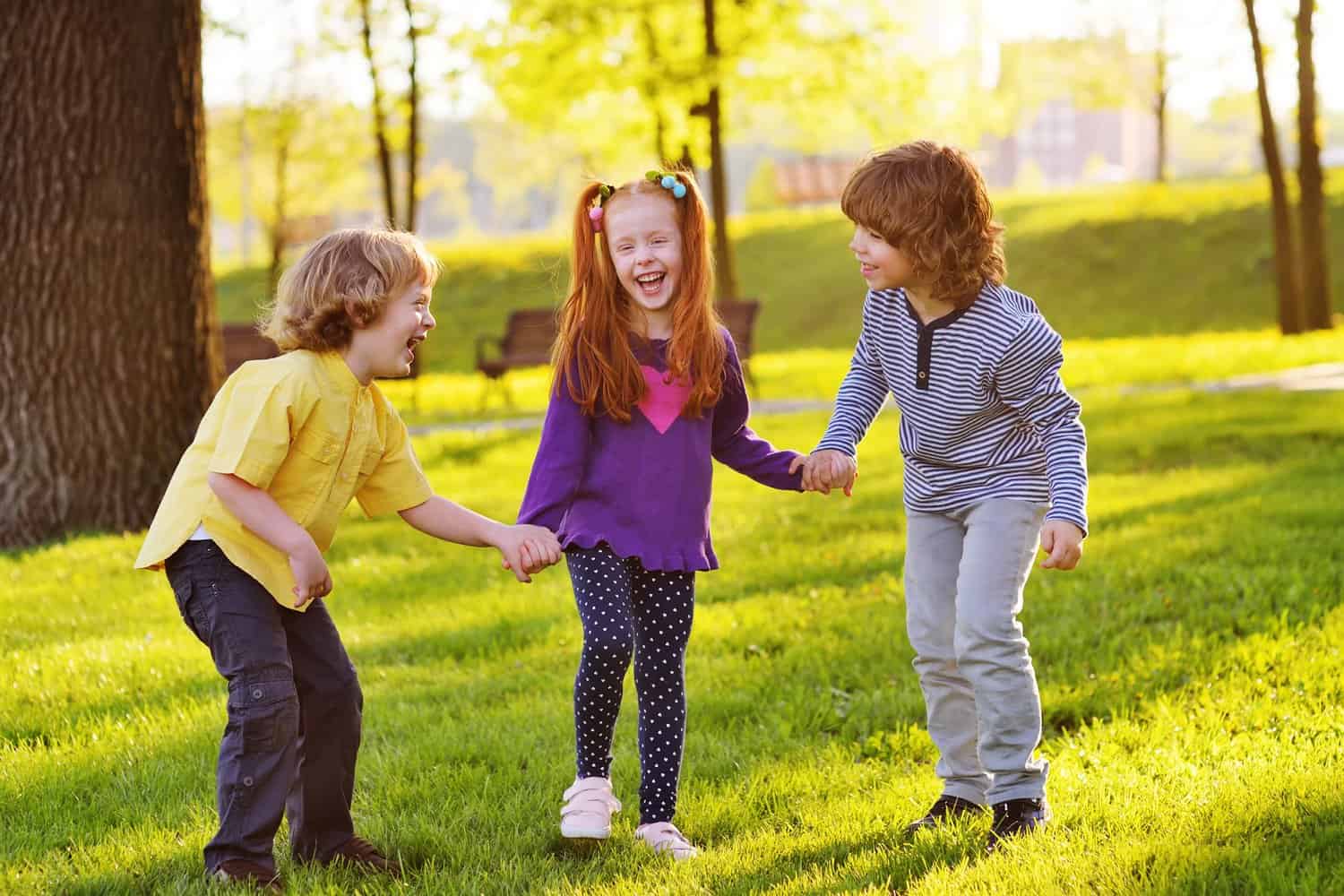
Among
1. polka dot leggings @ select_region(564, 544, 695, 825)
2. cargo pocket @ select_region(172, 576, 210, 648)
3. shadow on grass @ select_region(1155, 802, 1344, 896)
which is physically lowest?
shadow on grass @ select_region(1155, 802, 1344, 896)

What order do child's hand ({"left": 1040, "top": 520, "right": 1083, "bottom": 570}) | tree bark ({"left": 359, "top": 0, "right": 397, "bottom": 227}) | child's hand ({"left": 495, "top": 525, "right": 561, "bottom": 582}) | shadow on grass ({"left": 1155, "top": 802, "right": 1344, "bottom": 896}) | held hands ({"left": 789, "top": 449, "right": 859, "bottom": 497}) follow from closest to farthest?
shadow on grass ({"left": 1155, "top": 802, "right": 1344, "bottom": 896}) → child's hand ({"left": 1040, "top": 520, "right": 1083, "bottom": 570}) → child's hand ({"left": 495, "top": 525, "right": 561, "bottom": 582}) → held hands ({"left": 789, "top": 449, "right": 859, "bottom": 497}) → tree bark ({"left": 359, "top": 0, "right": 397, "bottom": 227})

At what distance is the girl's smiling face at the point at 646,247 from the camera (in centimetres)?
354

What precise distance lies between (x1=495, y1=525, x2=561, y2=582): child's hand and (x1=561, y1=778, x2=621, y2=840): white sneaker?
569mm

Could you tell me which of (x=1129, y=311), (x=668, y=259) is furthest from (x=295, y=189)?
(x=668, y=259)

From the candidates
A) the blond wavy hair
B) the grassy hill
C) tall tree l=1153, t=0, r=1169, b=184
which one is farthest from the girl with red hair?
tall tree l=1153, t=0, r=1169, b=184

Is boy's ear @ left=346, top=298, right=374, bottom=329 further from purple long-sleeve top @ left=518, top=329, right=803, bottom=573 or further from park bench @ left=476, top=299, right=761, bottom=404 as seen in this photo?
park bench @ left=476, top=299, right=761, bottom=404

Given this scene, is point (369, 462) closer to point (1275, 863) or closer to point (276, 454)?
point (276, 454)

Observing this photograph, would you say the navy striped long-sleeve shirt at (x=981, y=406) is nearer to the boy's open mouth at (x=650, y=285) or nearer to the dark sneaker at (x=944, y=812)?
the boy's open mouth at (x=650, y=285)

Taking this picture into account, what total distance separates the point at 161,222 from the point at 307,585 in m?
5.65

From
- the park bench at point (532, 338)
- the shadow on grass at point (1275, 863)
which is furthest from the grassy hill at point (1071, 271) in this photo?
the shadow on grass at point (1275, 863)

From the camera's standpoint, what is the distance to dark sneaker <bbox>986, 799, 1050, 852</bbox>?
340 centimetres

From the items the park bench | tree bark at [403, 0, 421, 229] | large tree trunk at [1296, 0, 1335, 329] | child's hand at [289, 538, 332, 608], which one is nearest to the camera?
child's hand at [289, 538, 332, 608]

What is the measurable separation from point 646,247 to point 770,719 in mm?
1841

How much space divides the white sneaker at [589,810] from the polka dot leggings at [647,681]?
48 millimetres
